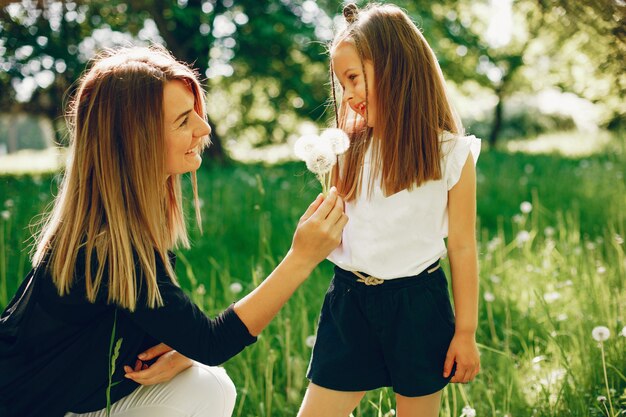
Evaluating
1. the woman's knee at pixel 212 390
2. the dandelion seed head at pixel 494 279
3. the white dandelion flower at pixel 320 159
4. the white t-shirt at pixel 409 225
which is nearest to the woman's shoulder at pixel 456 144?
the white t-shirt at pixel 409 225

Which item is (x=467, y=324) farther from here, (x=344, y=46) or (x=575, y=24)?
(x=575, y=24)

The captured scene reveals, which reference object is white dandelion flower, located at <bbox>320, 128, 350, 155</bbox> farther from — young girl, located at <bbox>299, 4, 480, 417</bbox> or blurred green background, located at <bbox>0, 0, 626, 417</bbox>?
blurred green background, located at <bbox>0, 0, 626, 417</bbox>

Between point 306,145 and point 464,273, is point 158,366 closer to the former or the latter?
point 306,145

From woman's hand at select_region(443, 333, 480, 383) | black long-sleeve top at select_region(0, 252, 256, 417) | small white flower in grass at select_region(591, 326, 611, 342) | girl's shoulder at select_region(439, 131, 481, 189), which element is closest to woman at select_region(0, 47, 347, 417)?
black long-sleeve top at select_region(0, 252, 256, 417)

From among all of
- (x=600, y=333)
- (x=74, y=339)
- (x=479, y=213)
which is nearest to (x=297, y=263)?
(x=74, y=339)

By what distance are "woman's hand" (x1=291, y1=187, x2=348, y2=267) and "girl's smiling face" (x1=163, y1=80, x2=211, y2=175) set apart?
1.45 ft

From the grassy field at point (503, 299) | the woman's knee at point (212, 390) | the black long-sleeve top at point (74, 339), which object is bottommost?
the grassy field at point (503, 299)

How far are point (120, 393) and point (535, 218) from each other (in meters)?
3.58

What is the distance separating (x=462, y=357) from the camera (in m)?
1.77

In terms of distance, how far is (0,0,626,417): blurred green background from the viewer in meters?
2.44

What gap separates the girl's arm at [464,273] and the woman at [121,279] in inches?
12.4

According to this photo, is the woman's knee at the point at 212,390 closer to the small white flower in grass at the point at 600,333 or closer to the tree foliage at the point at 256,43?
the small white flower in grass at the point at 600,333

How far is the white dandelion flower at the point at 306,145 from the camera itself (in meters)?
1.80

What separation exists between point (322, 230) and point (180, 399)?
0.67m
